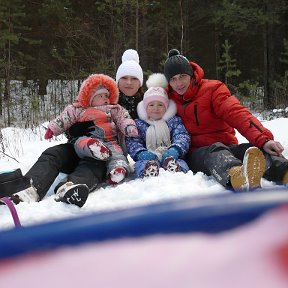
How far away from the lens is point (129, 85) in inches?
159

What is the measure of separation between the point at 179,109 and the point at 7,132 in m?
A: 4.68

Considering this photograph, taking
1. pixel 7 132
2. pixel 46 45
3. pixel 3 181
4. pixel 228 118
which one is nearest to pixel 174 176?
pixel 228 118

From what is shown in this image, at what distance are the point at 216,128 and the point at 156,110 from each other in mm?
539

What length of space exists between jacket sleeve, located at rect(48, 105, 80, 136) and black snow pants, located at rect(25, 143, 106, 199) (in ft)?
0.62

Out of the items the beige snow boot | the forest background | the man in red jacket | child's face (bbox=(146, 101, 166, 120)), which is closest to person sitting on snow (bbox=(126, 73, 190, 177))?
child's face (bbox=(146, 101, 166, 120))

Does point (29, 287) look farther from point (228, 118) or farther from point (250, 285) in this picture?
point (228, 118)

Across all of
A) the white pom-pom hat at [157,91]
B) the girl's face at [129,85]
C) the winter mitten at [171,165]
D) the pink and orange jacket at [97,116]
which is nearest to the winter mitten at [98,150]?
the pink and orange jacket at [97,116]

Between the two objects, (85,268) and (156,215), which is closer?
(85,268)

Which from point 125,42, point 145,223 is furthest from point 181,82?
point 125,42

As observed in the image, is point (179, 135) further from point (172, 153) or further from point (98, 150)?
point (98, 150)

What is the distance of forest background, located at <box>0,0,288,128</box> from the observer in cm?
1184

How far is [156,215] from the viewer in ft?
3.18

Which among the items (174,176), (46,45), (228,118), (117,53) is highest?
(46,45)

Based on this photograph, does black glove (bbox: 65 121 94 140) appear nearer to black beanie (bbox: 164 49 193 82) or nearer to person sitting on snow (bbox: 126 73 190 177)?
person sitting on snow (bbox: 126 73 190 177)
